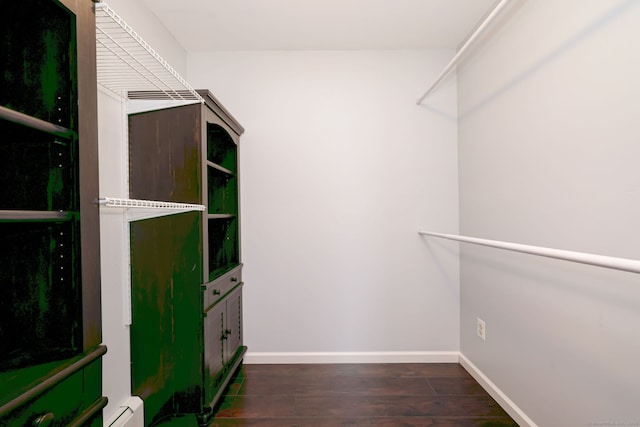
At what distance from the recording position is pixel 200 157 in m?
1.58

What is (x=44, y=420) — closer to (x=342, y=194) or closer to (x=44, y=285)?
(x=44, y=285)

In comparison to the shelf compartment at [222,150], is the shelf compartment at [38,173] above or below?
below

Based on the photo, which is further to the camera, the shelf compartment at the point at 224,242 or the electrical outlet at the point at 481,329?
the shelf compartment at the point at 224,242

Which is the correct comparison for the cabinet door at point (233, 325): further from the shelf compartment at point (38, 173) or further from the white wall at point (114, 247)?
the shelf compartment at point (38, 173)

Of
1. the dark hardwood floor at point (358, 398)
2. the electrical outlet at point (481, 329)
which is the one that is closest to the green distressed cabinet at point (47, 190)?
the dark hardwood floor at point (358, 398)

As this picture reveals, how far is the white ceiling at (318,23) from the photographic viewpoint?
5.94 feet

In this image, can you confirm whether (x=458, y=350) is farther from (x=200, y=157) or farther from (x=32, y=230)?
(x=32, y=230)

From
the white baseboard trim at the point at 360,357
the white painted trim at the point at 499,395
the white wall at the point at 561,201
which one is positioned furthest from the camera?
the white baseboard trim at the point at 360,357

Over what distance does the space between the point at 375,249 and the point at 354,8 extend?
1.50 meters

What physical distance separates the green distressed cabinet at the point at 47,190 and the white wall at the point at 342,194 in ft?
5.02

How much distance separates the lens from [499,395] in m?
1.77

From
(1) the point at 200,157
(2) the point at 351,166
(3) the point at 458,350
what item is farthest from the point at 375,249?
(1) the point at 200,157

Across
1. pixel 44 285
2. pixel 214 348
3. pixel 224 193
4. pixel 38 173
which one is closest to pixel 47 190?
pixel 38 173

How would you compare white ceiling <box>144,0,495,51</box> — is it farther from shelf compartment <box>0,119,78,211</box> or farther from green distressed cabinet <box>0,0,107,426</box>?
shelf compartment <box>0,119,78,211</box>
